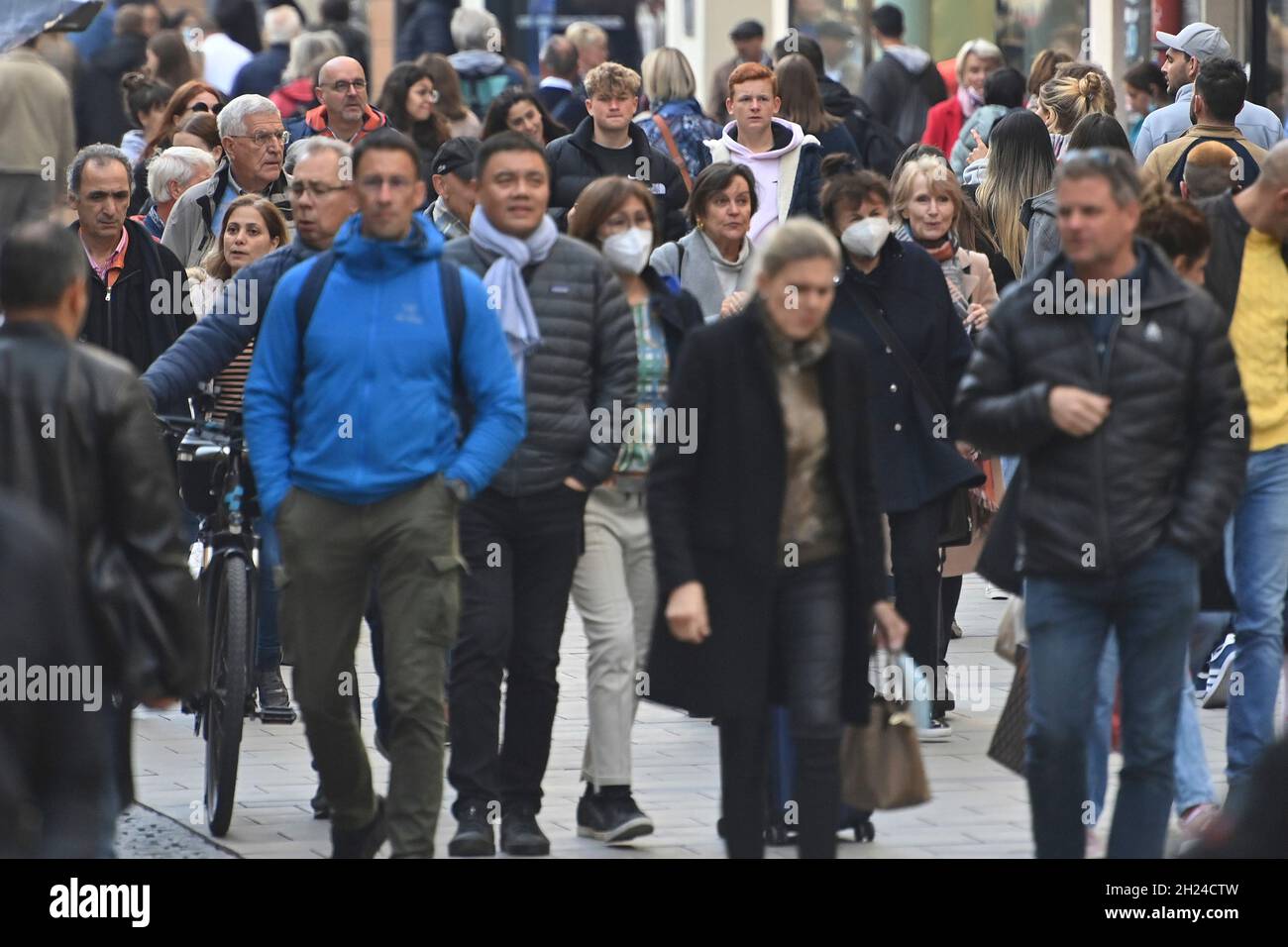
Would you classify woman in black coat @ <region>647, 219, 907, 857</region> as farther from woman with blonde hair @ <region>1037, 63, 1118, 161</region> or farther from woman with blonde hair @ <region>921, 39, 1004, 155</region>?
woman with blonde hair @ <region>921, 39, 1004, 155</region>

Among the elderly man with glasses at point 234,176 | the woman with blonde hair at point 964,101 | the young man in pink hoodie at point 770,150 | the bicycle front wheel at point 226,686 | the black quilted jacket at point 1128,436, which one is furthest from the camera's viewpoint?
the woman with blonde hair at point 964,101

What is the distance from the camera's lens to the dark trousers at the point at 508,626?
24.5 feet

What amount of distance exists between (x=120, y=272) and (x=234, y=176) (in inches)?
65.0

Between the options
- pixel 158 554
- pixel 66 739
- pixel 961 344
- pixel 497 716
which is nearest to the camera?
pixel 66 739

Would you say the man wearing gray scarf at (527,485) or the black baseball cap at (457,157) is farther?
the black baseball cap at (457,157)

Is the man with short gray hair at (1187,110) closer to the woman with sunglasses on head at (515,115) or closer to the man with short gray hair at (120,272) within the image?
the woman with sunglasses on head at (515,115)

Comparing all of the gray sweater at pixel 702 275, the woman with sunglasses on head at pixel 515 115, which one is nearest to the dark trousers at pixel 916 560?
the gray sweater at pixel 702 275

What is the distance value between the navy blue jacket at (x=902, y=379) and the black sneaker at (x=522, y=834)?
1794 mm

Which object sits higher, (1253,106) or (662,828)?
(1253,106)

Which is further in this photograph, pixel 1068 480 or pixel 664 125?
pixel 664 125

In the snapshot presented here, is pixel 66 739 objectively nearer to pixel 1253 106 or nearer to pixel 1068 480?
pixel 1068 480
